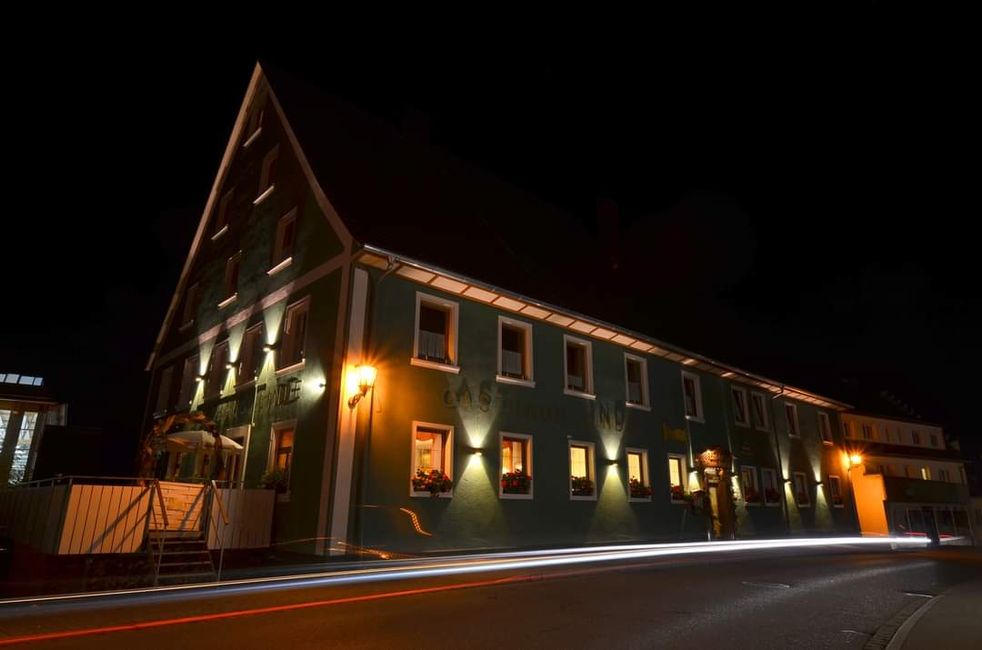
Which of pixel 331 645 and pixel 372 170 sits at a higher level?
pixel 372 170

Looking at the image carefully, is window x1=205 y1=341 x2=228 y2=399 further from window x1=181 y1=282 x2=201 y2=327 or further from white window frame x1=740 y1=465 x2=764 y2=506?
white window frame x1=740 y1=465 x2=764 y2=506

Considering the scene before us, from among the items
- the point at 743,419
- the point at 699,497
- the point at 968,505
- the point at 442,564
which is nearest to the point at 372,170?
the point at 442,564

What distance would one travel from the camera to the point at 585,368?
61.3 feet

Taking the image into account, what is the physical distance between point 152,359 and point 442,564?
20093 millimetres

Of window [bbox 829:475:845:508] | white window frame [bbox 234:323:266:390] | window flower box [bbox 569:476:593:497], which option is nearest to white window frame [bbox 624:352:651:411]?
window flower box [bbox 569:476:593:497]

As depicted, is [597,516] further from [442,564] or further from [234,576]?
[234,576]

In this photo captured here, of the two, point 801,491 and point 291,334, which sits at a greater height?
point 291,334

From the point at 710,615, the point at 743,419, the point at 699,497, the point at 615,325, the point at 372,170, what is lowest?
the point at 710,615

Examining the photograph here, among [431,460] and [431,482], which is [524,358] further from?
[431,482]

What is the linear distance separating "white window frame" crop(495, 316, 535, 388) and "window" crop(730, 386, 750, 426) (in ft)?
40.3

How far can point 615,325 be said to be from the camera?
18.5m

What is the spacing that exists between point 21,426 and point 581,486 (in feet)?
74.9

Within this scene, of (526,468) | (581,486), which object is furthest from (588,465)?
(526,468)

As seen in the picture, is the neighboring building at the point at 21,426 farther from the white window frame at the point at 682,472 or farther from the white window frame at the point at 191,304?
the white window frame at the point at 682,472
